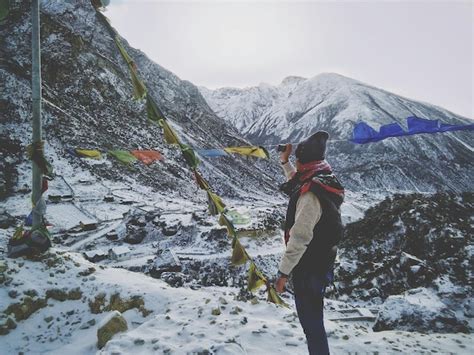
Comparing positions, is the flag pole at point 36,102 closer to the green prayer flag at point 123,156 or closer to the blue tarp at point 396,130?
the green prayer flag at point 123,156

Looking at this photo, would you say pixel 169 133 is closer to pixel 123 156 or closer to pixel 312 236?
pixel 123 156

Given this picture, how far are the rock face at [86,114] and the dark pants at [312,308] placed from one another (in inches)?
1713

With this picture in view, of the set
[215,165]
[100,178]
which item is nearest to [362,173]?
[215,165]

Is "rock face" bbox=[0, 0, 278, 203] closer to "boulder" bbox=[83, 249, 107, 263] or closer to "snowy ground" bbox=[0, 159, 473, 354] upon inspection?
"boulder" bbox=[83, 249, 107, 263]

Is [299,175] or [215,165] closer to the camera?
[299,175]

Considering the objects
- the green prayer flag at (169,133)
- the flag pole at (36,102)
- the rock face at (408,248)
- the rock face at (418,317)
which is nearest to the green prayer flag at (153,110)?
the green prayer flag at (169,133)

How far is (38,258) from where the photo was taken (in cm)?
828

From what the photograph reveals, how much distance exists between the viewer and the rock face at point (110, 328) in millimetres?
4977

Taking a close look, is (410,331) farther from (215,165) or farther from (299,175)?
(215,165)

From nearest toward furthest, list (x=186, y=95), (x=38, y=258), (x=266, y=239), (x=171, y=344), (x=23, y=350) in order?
(x=171, y=344) < (x=23, y=350) < (x=38, y=258) < (x=266, y=239) < (x=186, y=95)

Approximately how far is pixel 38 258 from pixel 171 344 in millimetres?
5512

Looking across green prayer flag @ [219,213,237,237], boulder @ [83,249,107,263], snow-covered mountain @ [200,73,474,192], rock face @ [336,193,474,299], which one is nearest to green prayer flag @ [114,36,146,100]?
green prayer flag @ [219,213,237,237]

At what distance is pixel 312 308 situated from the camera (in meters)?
3.44

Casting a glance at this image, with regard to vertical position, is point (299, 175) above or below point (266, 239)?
above
